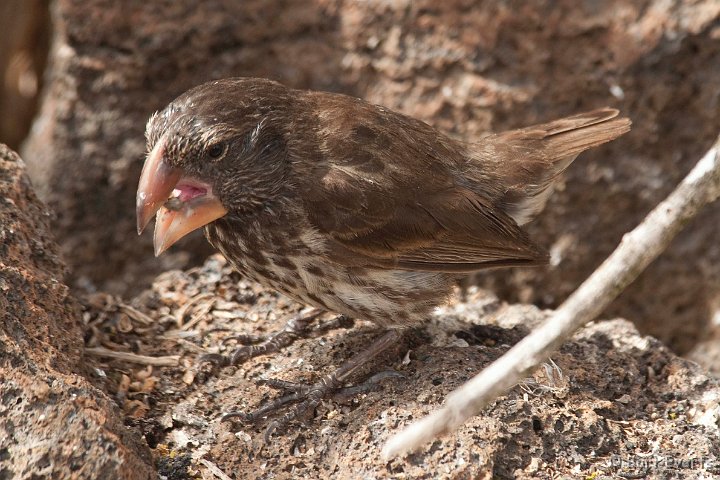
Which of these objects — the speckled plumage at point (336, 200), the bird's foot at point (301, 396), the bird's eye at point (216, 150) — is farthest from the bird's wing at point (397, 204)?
the bird's foot at point (301, 396)

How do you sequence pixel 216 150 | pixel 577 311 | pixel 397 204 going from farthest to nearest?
1. pixel 397 204
2. pixel 216 150
3. pixel 577 311

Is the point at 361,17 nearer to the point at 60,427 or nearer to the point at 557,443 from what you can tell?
the point at 557,443

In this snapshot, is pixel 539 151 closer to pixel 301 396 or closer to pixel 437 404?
pixel 437 404

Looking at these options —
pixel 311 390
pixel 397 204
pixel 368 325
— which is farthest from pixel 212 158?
pixel 368 325

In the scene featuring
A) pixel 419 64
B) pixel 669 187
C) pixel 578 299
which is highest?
pixel 578 299

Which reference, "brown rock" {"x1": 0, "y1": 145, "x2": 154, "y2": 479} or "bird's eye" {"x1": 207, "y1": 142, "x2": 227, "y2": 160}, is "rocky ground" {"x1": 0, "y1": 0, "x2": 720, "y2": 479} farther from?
"bird's eye" {"x1": 207, "y1": 142, "x2": 227, "y2": 160}

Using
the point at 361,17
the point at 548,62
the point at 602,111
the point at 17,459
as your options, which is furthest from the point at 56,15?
the point at 17,459

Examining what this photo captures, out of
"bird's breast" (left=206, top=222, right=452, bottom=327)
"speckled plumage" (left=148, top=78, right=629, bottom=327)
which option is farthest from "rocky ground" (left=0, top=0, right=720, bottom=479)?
"speckled plumage" (left=148, top=78, right=629, bottom=327)
